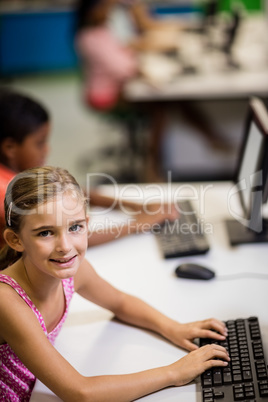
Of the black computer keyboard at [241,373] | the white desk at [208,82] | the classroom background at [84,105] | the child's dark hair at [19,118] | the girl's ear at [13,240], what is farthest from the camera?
the classroom background at [84,105]

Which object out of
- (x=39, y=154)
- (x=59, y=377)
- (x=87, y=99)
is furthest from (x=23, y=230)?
(x=87, y=99)

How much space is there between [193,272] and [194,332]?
11.3 inches

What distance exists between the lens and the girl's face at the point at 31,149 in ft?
5.41

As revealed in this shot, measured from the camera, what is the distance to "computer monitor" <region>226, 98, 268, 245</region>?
155cm

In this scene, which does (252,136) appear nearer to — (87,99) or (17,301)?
(17,301)

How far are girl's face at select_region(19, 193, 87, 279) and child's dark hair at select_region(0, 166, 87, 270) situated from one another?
0.04 ft

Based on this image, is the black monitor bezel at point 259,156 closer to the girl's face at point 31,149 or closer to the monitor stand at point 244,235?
the monitor stand at point 244,235

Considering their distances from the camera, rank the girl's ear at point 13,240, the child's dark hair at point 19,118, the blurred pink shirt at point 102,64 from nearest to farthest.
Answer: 1. the girl's ear at point 13,240
2. the child's dark hair at point 19,118
3. the blurred pink shirt at point 102,64

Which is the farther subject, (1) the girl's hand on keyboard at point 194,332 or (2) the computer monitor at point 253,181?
(2) the computer monitor at point 253,181

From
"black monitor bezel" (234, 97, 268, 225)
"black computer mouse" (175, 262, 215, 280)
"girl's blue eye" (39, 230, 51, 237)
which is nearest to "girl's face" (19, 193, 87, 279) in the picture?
"girl's blue eye" (39, 230, 51, 237)

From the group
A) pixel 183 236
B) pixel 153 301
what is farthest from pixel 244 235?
pixel 153 301

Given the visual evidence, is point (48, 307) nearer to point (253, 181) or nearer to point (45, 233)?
point (45, 233)

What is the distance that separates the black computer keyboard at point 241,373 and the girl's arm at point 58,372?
5 centimetres

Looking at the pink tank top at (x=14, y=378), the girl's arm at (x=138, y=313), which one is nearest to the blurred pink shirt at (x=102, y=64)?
the girl's arm at (x=138, y=313)
